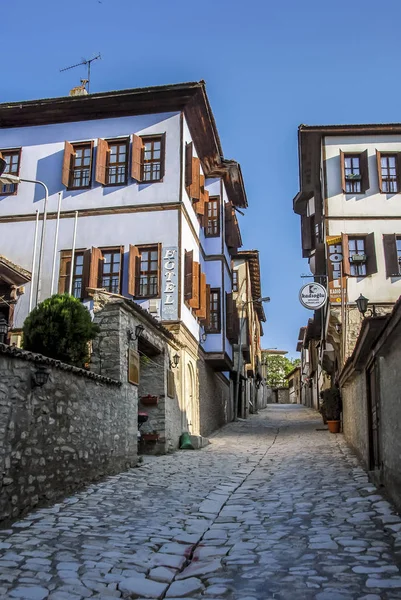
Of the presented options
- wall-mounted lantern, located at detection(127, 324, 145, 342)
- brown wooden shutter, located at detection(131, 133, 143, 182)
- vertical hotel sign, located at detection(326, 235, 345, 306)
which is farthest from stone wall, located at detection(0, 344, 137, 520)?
vertical hotel sign, located at detection(326, 235, 345, 306)

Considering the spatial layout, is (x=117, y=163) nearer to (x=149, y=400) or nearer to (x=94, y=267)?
(x=94, y=267)

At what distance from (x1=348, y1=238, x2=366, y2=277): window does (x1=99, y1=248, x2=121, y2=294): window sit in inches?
296

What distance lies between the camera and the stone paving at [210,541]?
4.47 m

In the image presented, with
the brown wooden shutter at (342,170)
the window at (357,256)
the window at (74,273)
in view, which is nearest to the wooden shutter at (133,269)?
the window at (74,273)

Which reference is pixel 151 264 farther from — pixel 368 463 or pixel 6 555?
pixel 6 555

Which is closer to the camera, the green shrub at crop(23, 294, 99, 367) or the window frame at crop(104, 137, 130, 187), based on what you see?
the green shrub at crop(23, 294, 99, 367)

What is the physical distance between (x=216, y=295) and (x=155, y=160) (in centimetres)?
586

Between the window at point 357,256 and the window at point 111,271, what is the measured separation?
752 centimetres

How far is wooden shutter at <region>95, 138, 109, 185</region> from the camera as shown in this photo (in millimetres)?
15898

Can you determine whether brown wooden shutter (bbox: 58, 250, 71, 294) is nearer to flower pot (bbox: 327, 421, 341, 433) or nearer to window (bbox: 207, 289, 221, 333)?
window (bbox: 207, 289, 221, 333)

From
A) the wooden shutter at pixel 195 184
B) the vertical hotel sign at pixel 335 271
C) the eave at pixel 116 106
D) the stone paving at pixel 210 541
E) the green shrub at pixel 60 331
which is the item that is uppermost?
the eave at pixel 116 106

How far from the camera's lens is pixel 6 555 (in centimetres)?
523

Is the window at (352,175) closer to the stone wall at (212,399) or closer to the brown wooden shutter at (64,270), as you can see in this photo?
the stone wall at (212,399)

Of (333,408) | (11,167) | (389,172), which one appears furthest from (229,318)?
(11,167)
